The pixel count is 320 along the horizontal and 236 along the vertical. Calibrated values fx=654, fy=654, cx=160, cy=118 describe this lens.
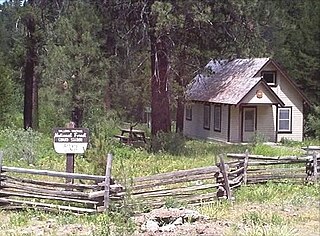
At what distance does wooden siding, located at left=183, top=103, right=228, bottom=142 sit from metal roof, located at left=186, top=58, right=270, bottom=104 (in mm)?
785

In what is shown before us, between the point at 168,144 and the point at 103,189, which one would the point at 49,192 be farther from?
the point at 168,144

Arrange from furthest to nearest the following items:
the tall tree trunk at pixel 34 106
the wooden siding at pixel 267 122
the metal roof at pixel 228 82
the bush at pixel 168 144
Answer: the tall tree trunk at pixel 34 106 < the wooden siding at pixel 267 122 < the metal roof at pixel 228 82 < the bush at pixel 168 144

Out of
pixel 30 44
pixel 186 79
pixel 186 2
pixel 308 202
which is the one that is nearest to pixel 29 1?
pixel 30 44

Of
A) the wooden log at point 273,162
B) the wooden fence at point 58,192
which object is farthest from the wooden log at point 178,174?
the wooden log at point 273,162

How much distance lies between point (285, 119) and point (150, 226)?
85.8ft

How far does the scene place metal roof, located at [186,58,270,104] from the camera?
106ft

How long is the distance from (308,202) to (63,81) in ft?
43.5

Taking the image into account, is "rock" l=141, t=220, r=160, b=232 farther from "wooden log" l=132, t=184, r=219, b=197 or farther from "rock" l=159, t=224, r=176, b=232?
"wooden log" l=132, t=184, r=219, b=197

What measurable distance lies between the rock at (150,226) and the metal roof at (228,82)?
20486 mm

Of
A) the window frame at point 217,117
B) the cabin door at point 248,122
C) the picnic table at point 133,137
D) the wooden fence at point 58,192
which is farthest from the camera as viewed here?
the window frame at point 217,117

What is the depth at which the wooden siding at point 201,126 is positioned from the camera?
111ft

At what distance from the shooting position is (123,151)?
23531 millimetres

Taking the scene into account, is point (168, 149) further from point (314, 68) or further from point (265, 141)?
point (314, 68)

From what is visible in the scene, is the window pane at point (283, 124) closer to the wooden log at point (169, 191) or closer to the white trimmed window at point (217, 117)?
the white trimmed window at point (217, 117)
